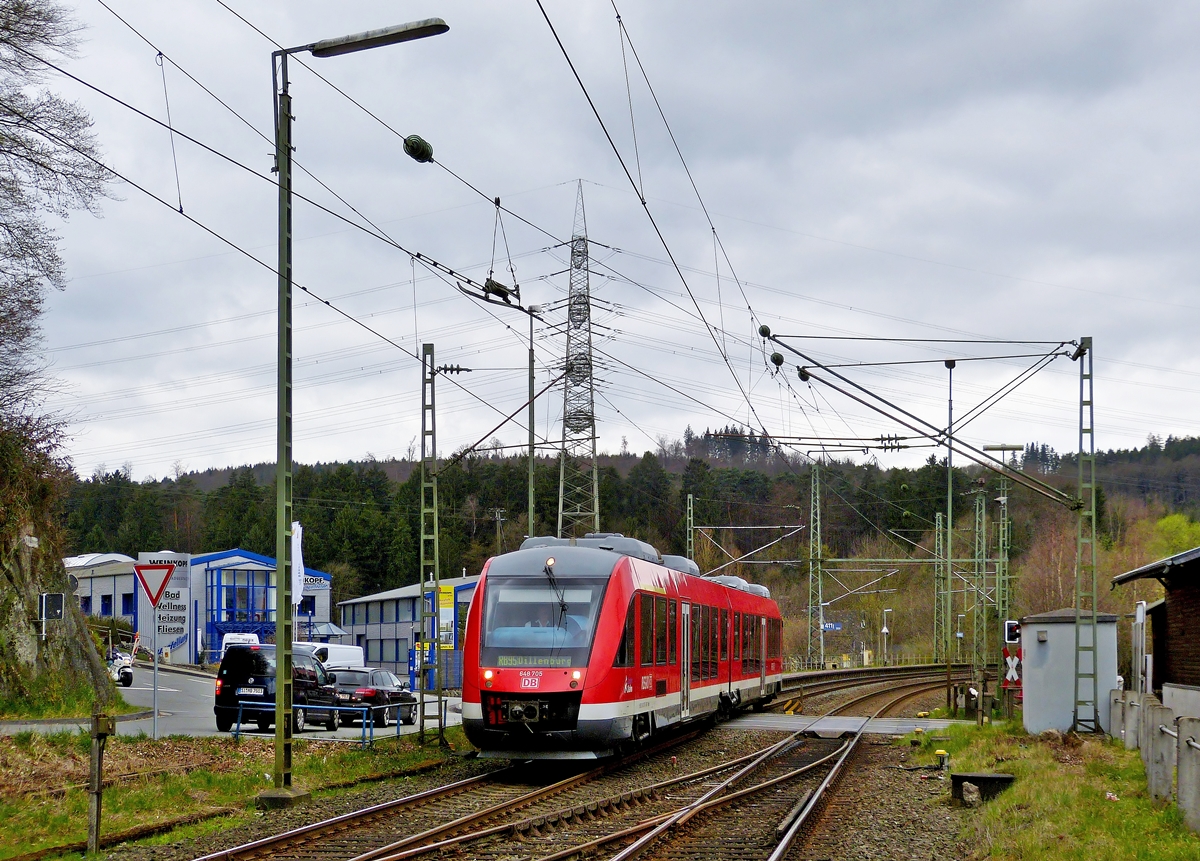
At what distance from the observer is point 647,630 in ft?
62.7

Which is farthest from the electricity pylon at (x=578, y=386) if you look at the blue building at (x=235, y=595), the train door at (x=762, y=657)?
the blue building at (x=235, y=595)

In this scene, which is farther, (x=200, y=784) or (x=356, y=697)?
(x=356, y=697)

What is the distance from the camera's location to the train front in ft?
55.2

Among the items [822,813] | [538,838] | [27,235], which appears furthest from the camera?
[27,235]

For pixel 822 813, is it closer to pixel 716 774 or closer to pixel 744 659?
pixel 716 774

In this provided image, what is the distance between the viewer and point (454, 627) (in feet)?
88.0

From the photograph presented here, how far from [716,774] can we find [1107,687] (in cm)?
920

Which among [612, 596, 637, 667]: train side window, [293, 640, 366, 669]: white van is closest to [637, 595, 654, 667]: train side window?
[612, 596, 637, 667]: train side window

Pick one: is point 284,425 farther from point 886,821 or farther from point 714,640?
point 714,640

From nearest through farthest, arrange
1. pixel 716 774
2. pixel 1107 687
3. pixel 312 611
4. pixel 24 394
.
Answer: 1. pixel 716 774
2. pixel 1107 687
3. pixel 24 394
4. pixel 312 611

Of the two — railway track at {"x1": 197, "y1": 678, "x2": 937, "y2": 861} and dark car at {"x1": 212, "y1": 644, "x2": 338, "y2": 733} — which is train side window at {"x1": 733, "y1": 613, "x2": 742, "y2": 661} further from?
dark car at {"x1": 212, "y1": 644, "x2": 338, "y2": 733}

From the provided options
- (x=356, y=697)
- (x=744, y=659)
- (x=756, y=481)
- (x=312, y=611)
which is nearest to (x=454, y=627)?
(x=356, y=697)

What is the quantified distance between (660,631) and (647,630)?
0.99 meters

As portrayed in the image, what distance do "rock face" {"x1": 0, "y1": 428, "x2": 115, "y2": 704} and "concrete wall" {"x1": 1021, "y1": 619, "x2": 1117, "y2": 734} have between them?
20633mm
